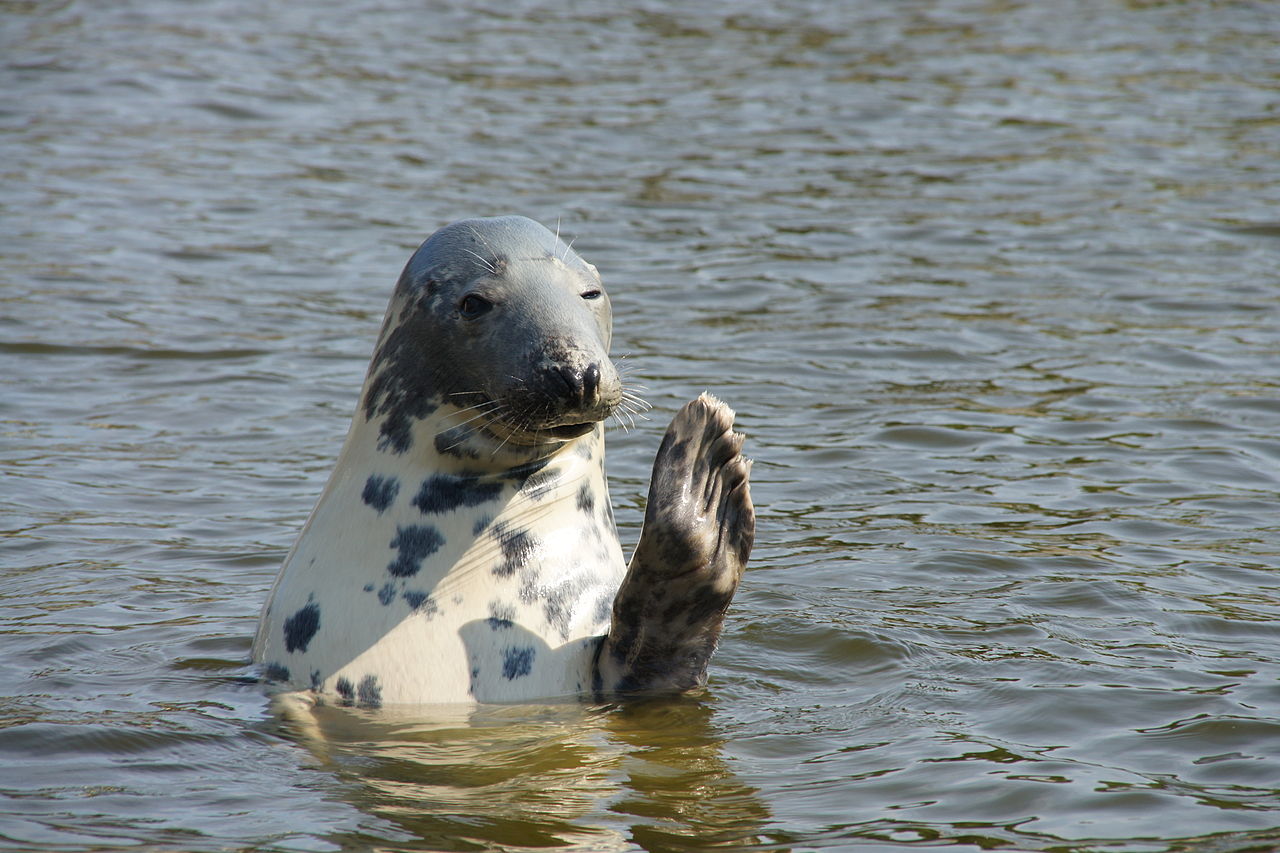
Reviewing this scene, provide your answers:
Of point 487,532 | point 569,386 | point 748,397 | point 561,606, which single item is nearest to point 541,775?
point 561,606

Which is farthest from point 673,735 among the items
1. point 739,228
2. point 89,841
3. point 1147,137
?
point 1147,137

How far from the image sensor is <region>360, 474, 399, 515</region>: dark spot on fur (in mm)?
4547

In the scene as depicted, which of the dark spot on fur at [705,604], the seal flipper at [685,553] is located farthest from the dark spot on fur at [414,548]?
the dark spot on fur at [705,604]

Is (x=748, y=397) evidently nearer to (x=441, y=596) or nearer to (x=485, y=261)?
(x=485, y=261)

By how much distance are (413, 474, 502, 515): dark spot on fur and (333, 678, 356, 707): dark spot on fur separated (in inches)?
19.1

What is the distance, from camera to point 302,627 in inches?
180

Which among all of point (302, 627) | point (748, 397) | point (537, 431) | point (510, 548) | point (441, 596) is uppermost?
point (537, 431)

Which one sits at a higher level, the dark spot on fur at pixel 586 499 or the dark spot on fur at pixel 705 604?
the dark spot on fur at pixel 586 499

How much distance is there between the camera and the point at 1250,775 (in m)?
4.11

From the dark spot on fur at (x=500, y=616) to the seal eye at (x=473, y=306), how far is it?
0.75 m

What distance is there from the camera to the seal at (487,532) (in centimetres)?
437

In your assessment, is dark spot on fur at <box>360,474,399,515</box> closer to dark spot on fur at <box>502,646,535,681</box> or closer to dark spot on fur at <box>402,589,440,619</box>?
dark spot on fur at <box>402,589,440,619</box>

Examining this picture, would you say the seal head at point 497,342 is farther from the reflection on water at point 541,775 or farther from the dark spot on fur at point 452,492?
the reflection on water at point 541,775

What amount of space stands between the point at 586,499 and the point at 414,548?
0.49 metres
